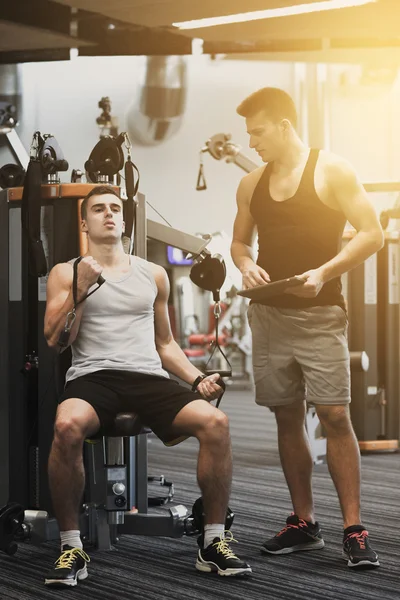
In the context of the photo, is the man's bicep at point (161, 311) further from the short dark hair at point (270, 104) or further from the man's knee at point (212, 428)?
the short dark hair at point (270, 104)

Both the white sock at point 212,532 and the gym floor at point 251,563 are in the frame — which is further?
the white sock at point 212,532

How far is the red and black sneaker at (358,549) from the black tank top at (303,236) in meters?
0.70

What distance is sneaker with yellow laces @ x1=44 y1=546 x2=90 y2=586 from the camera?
2119 mm

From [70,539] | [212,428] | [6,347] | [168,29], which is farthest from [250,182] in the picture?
[168,29]

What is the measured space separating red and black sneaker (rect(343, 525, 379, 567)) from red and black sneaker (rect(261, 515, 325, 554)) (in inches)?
7.8

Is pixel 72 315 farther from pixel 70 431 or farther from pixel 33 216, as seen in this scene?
pixel 33 216

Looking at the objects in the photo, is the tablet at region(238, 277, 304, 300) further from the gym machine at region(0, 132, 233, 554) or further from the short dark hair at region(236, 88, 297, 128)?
the gym machine at region(0, 132, 233, 554)

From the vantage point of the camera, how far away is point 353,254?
2352 millimetres

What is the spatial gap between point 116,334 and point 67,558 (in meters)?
Answer: 0.69

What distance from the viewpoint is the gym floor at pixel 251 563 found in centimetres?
207

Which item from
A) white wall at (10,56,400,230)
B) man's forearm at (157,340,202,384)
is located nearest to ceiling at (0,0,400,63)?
white wall at (10,56,400,230)

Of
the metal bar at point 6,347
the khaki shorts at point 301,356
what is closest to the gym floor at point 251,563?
the metal bar at point 6,347

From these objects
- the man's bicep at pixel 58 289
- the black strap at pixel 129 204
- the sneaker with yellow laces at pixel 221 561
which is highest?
the black strap at pixel 129 204

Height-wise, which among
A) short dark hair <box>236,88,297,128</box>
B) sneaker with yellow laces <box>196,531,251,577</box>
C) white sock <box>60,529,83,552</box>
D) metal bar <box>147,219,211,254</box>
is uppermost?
short dark hair <box>236,88,297,128</box>
